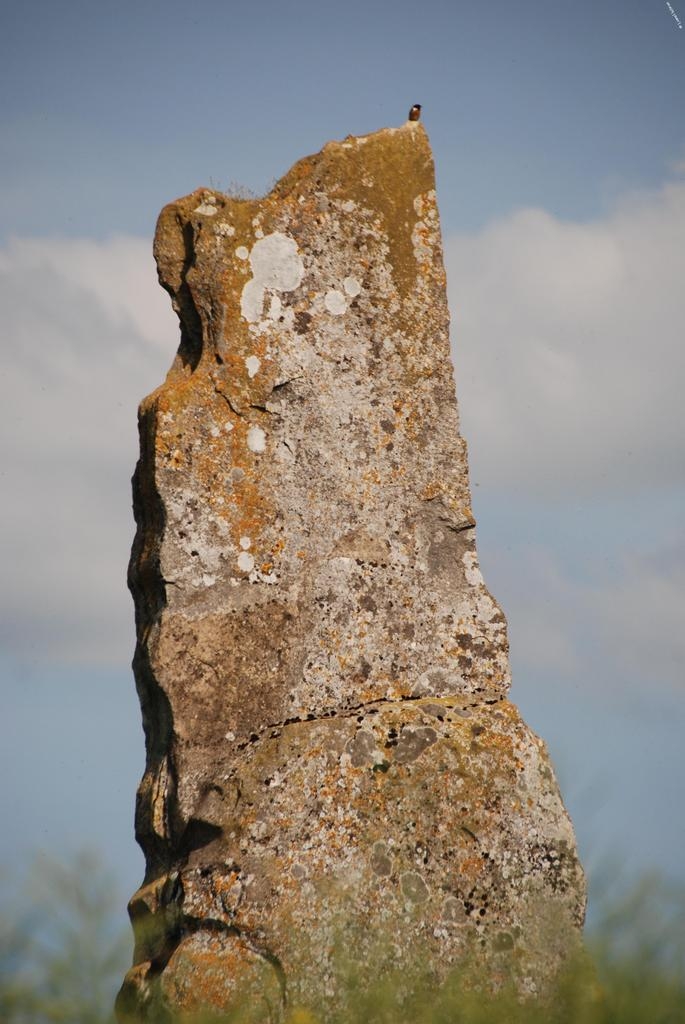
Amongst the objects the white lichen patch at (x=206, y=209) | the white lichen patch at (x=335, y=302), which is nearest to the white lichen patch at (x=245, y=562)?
the white lichen patch at (x=335, y=302)

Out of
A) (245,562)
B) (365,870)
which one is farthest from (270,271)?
(365,870)

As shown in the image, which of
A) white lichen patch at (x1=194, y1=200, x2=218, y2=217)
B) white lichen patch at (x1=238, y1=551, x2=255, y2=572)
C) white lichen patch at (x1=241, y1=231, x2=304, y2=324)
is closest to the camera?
white lichen patch at (x1=238, y1=551, x2=255, y2=572)

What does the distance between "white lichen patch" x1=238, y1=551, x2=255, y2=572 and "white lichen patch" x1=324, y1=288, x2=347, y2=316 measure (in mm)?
1359

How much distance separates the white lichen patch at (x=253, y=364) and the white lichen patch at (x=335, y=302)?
50cm

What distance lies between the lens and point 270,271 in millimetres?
6930

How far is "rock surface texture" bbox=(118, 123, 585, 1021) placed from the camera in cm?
624

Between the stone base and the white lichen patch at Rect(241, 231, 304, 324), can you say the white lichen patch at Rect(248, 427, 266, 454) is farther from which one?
the stone base

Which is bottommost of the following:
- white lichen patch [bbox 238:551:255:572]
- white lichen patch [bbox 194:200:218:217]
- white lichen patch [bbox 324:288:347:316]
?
white lichen patch [bbox 238:551:255:572]

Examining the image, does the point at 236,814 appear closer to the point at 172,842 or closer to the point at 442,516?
the point at 172,842

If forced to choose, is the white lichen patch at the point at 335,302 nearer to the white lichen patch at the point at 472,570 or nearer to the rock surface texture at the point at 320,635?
the rock surface texture at the point at 320,635

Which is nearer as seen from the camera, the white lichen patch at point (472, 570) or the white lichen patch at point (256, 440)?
the white lichen patch at point (256, 440)

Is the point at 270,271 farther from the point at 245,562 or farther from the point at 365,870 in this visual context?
the point at 365,870

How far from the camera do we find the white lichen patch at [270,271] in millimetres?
6867

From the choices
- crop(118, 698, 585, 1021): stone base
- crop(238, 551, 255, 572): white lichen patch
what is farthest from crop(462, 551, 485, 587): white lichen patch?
crop(238, 551, 255, 572): white lichen patch
